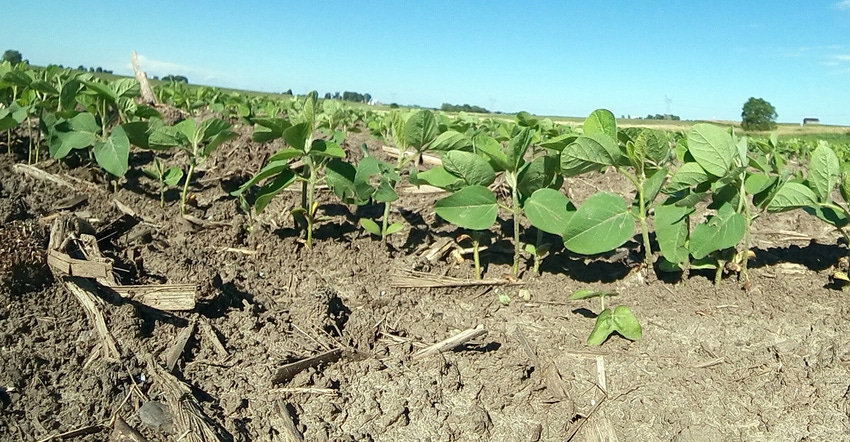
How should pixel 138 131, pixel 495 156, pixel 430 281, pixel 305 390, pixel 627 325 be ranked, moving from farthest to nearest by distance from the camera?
pixel 138 131
pixel 430 281
pixel 495 156
pixel 627 325
pixel 305 390

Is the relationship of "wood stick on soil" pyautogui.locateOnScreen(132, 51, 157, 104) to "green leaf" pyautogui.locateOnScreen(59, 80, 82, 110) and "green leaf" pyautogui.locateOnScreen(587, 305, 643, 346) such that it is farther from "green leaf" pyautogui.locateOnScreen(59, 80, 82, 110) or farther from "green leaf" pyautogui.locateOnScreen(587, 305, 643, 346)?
"green leaf" pyautogui.locateOnScreen(587, 305, 643, 346)

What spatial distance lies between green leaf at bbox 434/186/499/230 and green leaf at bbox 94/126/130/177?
1.70 metres

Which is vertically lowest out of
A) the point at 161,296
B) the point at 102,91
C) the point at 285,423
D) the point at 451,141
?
the point at 285,423

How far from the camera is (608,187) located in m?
4.91

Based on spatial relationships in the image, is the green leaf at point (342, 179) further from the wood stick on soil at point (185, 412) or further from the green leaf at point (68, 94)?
the green leaf at point (68, 94)

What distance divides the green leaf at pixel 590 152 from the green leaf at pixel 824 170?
31.6 inches

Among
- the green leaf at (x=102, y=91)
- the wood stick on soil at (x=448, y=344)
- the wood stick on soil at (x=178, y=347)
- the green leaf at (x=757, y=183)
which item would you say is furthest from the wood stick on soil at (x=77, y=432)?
the green leaf at (x=102, y=91)

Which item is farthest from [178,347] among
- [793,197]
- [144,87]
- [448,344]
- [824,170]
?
[144,87]

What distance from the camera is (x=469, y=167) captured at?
2729mm

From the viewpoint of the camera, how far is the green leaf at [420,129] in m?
2.95

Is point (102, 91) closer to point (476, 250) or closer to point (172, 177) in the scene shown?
point (172, 177)

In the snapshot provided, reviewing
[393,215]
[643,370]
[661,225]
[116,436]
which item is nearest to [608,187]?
[393,215]

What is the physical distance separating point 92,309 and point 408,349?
1014 mm


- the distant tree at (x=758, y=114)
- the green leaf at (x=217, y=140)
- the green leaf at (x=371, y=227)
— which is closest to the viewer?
the green leaf at (x=371, y=227)
